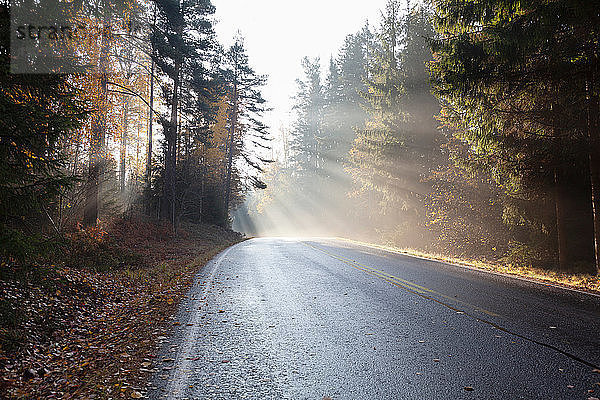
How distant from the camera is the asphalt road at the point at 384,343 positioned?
12.1 feet

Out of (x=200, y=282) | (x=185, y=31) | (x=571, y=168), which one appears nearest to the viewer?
(x=200, y=282)

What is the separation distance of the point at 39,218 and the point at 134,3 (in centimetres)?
959

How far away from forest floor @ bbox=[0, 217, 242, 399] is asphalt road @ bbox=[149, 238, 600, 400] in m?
0.45

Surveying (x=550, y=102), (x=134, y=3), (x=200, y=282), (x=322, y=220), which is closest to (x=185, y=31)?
(x=134, y=3)

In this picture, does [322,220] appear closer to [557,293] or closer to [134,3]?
[134,3]

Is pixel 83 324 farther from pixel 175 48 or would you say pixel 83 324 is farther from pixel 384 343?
pixel 175 48

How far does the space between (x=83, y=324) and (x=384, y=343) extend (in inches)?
199

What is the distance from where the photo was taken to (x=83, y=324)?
246 inches

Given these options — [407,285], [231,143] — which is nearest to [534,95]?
[407,285]

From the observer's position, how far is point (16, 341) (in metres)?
4.86

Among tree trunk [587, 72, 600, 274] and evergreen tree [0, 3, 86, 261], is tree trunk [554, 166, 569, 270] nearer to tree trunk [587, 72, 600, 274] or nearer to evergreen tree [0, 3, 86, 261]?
tree trunk [587, 72, 600, 274]

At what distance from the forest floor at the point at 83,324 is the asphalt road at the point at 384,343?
1.49 feet

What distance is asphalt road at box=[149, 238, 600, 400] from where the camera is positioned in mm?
3680

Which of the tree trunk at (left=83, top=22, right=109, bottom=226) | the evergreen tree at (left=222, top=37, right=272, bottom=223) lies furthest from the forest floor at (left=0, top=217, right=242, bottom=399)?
the evergreen tree at (left=222, top=37, right=272, bottom=223)
